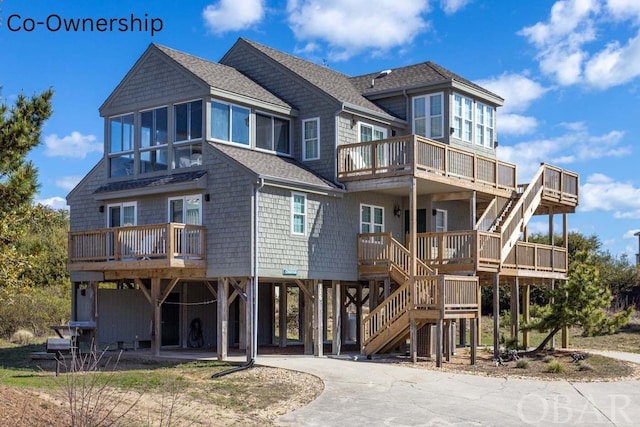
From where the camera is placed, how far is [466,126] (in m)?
31.3

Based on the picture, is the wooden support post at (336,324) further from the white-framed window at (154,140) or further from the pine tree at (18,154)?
the pine tree at (18,154)

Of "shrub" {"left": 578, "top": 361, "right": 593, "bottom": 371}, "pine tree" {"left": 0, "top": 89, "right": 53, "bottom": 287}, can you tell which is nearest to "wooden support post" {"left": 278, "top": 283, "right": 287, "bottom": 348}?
"shrub" {"left": 578, "top": 361, "right": 593, "bottom": 371}

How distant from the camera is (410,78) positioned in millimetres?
31812

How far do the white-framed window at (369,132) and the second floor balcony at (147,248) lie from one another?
6970 mm

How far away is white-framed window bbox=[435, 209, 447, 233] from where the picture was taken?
31.4 m

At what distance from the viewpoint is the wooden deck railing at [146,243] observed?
2495 cm

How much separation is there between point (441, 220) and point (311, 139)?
601cm

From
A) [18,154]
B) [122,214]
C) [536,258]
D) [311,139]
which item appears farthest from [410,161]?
[18,154]

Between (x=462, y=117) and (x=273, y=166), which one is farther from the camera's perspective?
(x=462, y=117)

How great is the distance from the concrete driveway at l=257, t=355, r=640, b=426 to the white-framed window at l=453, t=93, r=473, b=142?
10557mm

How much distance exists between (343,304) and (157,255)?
9731mm

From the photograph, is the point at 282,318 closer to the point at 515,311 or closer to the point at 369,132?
the point at 369,132

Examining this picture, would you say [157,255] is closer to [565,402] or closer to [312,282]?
[312,282]

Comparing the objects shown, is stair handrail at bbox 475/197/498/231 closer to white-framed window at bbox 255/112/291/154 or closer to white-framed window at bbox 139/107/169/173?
white-framed window at bbox 255/112/291/154
